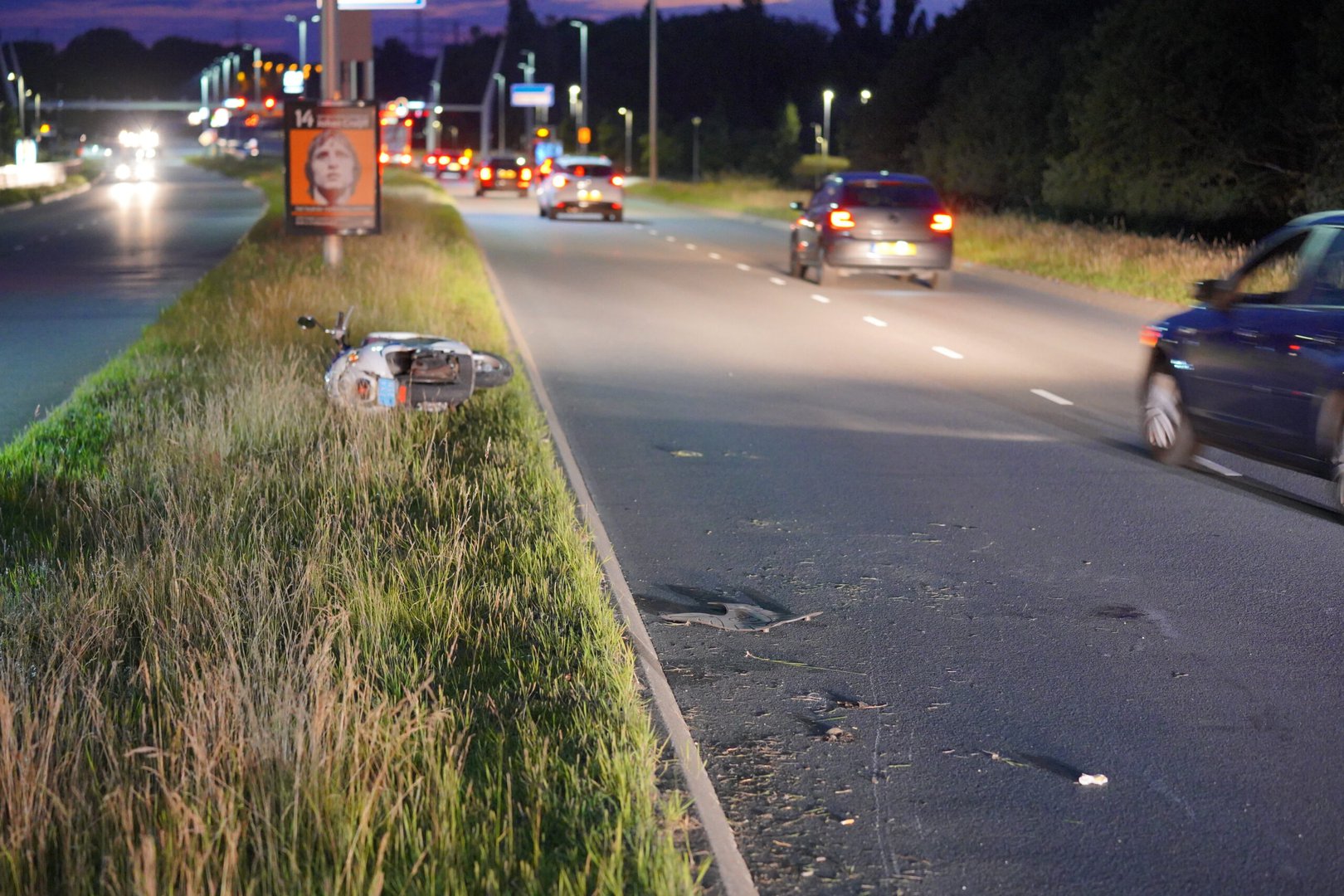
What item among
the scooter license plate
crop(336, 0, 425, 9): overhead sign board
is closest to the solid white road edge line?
the scooter license plate

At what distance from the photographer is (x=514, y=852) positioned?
4289mm

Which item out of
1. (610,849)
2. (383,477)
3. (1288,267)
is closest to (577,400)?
(383,477)

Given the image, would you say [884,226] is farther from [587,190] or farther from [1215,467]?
[587,190]

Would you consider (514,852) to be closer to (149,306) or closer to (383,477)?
(383,477)

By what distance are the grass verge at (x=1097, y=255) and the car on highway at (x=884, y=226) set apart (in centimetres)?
295

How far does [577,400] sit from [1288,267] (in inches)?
524

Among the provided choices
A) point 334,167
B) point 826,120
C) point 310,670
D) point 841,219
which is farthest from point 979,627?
point 826,120

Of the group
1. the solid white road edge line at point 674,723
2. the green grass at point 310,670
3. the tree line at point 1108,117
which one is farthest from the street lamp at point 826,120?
the solid white road edge line at point 674,723

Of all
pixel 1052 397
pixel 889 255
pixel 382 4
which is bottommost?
pixel 1052 397

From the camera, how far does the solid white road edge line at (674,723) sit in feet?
14.7

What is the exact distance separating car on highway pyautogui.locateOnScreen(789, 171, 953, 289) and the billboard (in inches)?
341

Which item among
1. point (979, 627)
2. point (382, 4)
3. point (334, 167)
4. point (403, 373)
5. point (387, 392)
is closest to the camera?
point (979, 627)

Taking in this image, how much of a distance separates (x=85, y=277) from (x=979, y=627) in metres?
23.3

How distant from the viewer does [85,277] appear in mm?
27734
